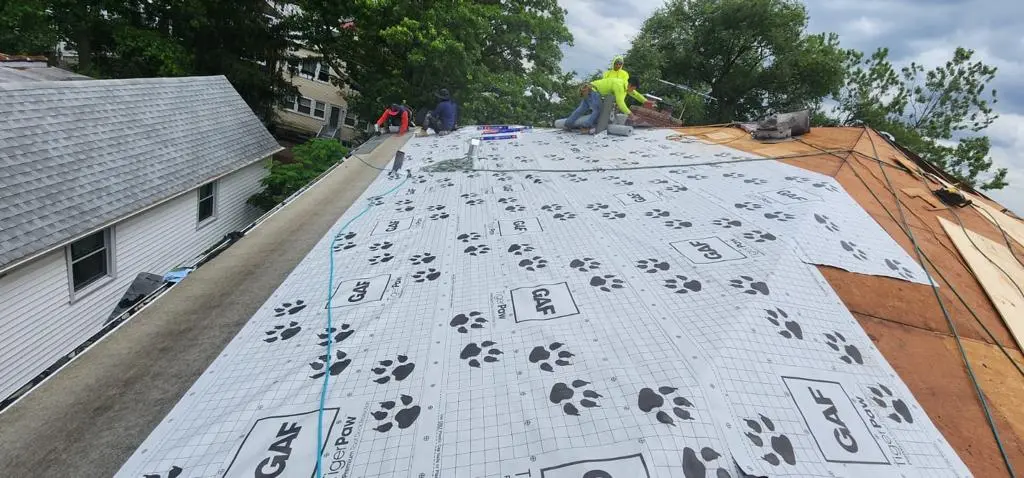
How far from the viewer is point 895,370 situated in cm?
251

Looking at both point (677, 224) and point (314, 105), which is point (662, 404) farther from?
point (314, 105)

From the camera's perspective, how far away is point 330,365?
272cm

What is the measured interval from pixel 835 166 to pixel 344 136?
69.7 feet

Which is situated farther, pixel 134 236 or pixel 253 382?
pixel 134 236

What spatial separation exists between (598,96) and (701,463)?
8.92 m

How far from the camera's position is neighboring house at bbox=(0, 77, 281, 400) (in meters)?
5.49

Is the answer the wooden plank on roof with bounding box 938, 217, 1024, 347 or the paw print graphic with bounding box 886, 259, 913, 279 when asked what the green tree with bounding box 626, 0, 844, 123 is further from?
the paw print graphic with bounding box 886, 259, 913, 279

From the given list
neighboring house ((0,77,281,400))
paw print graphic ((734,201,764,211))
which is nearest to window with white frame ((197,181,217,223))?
neighboring house ((0,77,281,400))

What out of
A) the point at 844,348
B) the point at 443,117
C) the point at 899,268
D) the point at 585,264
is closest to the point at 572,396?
the point at 585,264

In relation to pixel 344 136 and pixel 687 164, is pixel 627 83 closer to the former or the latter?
pixel 687 164

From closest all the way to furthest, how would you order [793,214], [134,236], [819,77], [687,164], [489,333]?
[489,333], [793,214], [687,164], [134,236], [819,77]

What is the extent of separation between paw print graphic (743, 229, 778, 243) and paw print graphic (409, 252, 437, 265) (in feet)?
9.22

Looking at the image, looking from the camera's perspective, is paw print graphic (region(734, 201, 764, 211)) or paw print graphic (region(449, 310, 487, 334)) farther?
paw print graphic (region(734, 201, 764, 211))


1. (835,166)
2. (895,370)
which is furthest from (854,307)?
(835,166)
